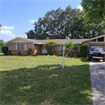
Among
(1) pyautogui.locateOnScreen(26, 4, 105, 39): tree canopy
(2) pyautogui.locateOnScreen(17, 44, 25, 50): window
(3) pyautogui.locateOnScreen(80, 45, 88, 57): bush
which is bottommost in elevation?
(3) pyautogui.locateOnScreen(80, 45, 88, 57): bush

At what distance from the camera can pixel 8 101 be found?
11.0 ft

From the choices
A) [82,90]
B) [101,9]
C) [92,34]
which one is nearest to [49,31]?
[92,34]

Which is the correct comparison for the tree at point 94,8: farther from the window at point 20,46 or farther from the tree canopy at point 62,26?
the tree canopy at point 62,26

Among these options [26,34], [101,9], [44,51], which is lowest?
[44,51]

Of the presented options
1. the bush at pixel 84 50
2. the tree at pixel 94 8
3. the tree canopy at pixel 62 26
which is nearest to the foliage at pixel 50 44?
the bush at pixel 84 50

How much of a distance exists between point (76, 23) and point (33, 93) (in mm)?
31829

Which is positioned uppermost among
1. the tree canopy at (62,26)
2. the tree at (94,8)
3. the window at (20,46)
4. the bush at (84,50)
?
the tree canopy at (62,26)

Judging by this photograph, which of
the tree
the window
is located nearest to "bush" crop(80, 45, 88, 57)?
the tree

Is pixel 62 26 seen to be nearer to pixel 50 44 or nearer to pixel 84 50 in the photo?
pixel 50 44

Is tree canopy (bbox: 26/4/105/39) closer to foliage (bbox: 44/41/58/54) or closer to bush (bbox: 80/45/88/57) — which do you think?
foliage (bbox: 44/41/58/54)

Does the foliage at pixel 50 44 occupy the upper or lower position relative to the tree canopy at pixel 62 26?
lower

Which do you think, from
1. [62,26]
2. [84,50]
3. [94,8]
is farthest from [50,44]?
[62,26]

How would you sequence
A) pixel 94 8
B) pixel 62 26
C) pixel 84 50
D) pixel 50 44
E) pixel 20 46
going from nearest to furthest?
pixel 94 8, pixel 84 50, pixel 50 44, pixel 20 46, pixel 62 26

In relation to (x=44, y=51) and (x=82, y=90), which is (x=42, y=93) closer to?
(x=82, y=90)
